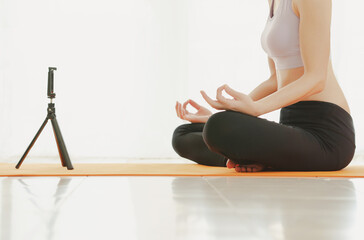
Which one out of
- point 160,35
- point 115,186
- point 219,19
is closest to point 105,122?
point 160,35

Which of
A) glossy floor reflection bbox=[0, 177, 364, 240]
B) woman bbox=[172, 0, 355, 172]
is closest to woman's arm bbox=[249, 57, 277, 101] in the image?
woman bbox=[172, 0, 355, 172]

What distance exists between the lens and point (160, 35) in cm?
358

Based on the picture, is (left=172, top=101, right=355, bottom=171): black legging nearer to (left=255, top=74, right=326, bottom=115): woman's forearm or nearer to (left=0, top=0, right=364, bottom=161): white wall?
(left=255, top=74, right=326, bottom=115): woman's forearm

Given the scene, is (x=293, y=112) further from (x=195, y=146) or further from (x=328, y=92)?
(x=195, y=146)

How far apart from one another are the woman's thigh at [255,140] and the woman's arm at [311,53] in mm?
72

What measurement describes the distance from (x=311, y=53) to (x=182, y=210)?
100 centimetres

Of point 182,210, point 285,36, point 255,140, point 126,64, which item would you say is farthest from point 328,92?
point 126,64

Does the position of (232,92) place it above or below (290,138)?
above

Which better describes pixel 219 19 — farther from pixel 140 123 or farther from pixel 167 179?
pixel 167 179

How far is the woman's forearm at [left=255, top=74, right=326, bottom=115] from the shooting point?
1639 millimetres

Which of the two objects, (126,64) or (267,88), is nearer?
(267,88)

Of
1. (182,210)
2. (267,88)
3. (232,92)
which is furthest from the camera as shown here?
(267,88)

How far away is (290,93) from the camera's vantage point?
1.64 m

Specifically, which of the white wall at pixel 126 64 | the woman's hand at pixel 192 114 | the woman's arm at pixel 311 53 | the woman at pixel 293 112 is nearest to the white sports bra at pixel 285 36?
the woman at pixel 293 112
